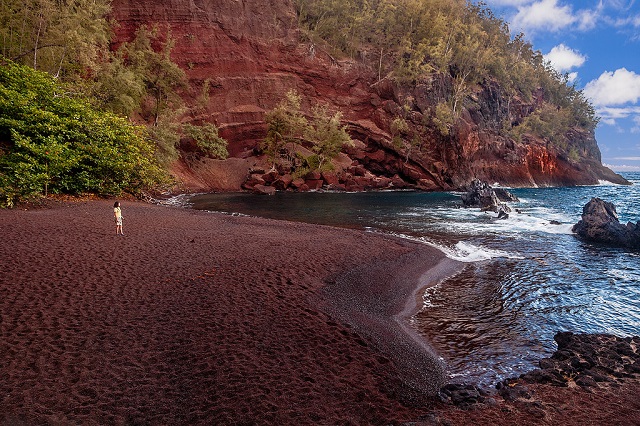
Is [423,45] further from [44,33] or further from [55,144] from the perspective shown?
[55,144]

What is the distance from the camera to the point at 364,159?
68062mm

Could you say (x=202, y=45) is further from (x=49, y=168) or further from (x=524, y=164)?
(x=524, y=164)

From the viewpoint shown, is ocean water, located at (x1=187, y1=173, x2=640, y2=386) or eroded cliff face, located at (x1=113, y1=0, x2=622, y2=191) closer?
ocean water, located at (x1=187, y1=173, x2=640, y2=386)

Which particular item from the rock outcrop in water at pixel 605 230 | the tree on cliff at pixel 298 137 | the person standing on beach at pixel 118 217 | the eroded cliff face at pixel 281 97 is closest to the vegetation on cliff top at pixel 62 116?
the person standing on beach at pixel 118 217

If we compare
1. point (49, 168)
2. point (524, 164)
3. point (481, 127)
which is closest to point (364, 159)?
point (481, 127)

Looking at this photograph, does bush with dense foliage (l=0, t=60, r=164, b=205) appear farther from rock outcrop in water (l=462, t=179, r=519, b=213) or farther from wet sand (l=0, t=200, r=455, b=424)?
rock outcrop in water (l=462, t=179, r=519, b=213)

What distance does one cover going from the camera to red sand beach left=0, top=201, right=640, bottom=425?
5723 mm

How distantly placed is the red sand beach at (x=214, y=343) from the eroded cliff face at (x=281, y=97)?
4215 cm

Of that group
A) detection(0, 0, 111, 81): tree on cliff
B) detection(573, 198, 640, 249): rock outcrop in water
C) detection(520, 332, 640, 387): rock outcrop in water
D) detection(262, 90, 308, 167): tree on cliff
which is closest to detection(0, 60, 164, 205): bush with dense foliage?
detection(0, 0, 111, 81): tree on cliff

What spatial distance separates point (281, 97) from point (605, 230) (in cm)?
5575

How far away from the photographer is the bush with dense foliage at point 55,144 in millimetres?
20109

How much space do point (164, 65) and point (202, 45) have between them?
12501 mm

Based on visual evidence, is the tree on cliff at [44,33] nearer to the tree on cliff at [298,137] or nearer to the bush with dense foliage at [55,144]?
the bush with dense foliage at [55,144]

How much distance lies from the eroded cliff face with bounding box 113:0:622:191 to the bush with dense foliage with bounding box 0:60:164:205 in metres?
24.5
